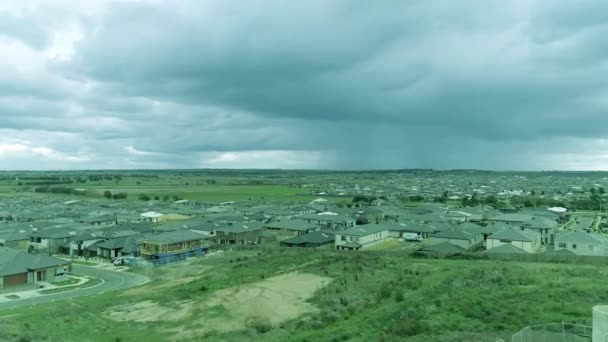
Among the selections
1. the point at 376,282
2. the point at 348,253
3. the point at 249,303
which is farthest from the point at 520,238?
the point at 249,303

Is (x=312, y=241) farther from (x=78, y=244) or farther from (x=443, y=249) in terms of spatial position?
(x=78, y=244)

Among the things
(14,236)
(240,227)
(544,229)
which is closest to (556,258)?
(544,229)

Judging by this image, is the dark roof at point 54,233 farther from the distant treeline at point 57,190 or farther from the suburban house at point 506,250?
the distant treeline at point 57,190

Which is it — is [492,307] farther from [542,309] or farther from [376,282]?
[376,282]

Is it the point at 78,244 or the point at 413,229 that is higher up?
the point at 413,229

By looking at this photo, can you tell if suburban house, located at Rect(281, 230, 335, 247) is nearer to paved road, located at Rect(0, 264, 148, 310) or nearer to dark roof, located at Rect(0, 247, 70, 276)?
paved road, located at Rect(0, 264, 148, 310)

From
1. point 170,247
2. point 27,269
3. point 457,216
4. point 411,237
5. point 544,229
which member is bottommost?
point 411,237
